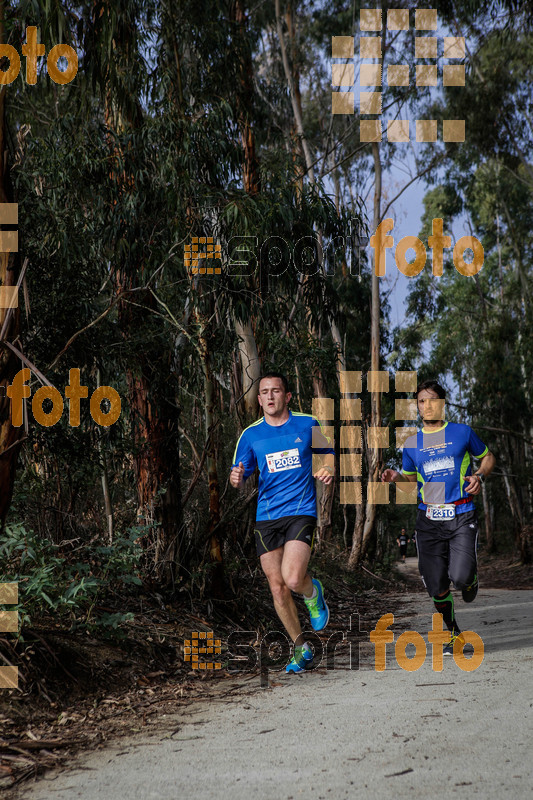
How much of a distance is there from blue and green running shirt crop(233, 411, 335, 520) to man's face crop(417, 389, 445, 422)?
842mm

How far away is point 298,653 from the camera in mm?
5609

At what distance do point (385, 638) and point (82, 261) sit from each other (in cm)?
443

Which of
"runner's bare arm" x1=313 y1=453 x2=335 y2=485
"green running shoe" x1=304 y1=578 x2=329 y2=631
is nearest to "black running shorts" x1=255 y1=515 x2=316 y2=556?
"runner's bare arm" x1=313 y1=453 x2=335 y2=485

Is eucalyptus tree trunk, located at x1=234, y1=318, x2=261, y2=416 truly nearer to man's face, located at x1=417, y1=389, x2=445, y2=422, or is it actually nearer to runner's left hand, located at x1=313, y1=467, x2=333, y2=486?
man's face, located at x1=417, y1=389, x2=445, y2=422

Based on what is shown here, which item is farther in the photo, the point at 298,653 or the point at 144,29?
the point at 144,29

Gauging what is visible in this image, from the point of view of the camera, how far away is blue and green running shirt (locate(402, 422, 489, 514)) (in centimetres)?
591

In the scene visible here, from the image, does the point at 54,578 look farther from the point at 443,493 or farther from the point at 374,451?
the point at 374,451

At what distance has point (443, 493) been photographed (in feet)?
19.6

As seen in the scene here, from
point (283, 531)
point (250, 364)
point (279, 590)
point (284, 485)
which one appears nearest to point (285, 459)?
point (284, 485)

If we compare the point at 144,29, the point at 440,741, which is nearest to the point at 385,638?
the point at 440,741

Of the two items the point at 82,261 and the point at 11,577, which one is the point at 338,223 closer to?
the point at 82,261

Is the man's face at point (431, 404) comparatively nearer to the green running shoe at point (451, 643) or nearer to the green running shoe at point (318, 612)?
the green running shoe at point (318, 612)

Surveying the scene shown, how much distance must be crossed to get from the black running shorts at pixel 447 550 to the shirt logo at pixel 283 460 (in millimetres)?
1286

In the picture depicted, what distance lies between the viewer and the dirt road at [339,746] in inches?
127
